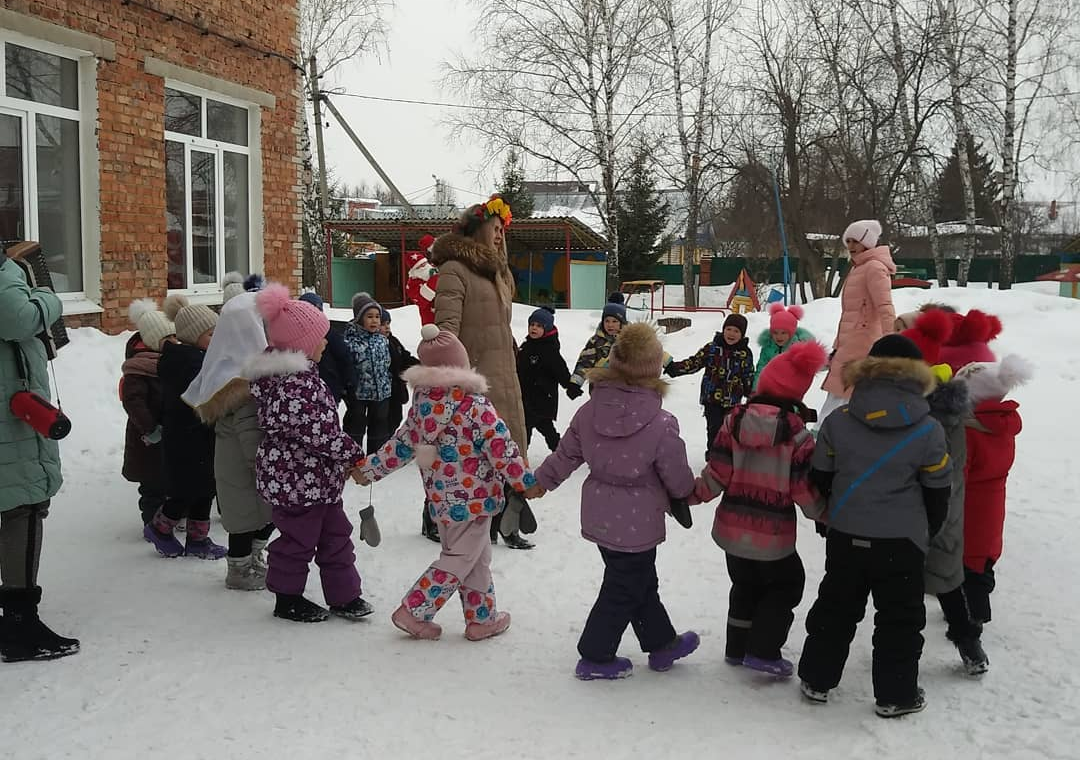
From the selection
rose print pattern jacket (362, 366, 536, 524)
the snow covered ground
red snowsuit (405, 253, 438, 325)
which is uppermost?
red snowsuit (405, 253, 438, 325)

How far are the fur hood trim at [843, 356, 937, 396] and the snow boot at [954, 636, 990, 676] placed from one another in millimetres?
1167

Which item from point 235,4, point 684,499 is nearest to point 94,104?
point 235,4

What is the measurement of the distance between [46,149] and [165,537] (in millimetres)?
5357

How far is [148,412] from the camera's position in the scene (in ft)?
18.3

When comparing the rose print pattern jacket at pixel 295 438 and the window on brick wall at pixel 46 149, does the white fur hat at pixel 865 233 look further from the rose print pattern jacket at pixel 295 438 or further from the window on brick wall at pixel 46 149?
the window on brick wall at pixel 46 149

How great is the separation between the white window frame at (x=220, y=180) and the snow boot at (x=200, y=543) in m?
5.89

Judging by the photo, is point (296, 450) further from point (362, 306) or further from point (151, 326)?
point (362, 306)

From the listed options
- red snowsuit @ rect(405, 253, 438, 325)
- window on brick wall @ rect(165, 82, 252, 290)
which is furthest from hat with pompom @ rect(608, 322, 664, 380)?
window on brick wall @ rect(165, 82, 252, 290)

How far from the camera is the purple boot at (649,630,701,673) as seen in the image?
13.3 feet

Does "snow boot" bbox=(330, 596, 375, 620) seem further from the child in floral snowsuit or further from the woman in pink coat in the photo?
the woman in pink coat

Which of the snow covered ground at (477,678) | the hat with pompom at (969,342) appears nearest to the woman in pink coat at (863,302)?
the snow covered ground at (477,678)

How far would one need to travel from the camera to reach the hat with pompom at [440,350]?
4.45 m

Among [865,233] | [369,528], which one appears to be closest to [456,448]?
[369,528]

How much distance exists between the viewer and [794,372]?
12.6 ft
